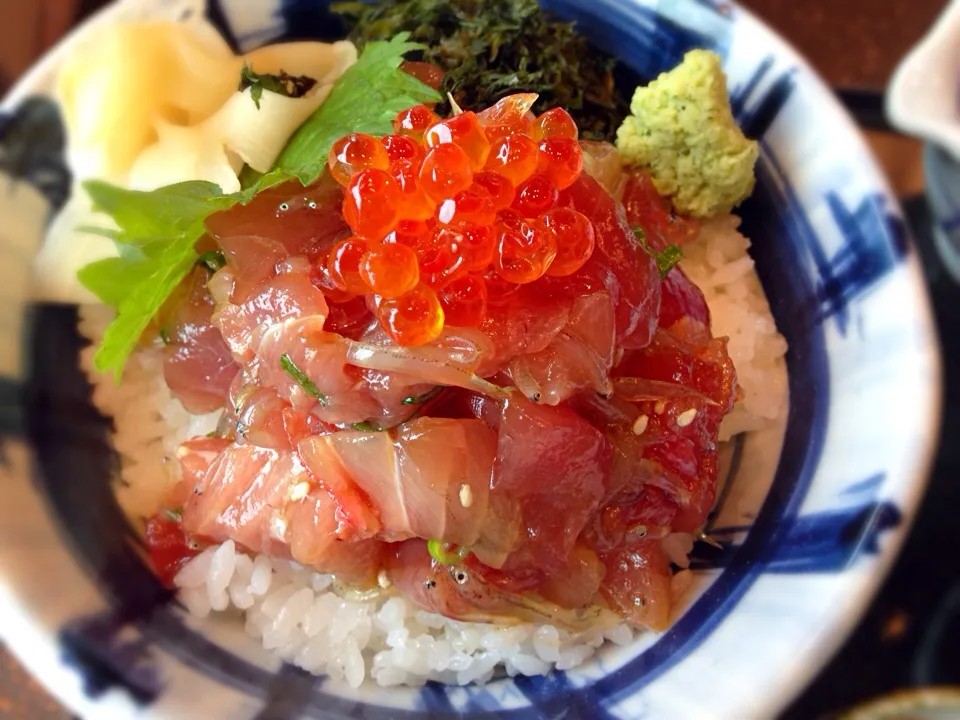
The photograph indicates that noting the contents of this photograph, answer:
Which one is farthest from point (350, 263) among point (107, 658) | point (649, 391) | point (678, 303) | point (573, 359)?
point (107, 658)

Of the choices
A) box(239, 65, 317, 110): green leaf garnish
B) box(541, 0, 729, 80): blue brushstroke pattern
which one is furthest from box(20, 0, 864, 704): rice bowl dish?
box(239, 65, 317, 110): green leaf garnish

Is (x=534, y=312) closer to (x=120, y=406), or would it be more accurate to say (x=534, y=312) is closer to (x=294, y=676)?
(x=294, y=676)

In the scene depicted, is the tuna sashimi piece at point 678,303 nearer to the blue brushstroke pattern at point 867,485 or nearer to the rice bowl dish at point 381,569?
the rice bowl dish at point 381,569

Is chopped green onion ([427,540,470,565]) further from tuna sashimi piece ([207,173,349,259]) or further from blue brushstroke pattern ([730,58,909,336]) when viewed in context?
blue brushstroke pattern ([730,58,909,336])

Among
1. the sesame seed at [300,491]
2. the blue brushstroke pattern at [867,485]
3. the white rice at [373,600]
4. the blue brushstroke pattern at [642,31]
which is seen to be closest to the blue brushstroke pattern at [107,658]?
the white rice at [373,600]

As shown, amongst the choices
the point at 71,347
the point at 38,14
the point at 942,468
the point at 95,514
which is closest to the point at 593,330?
the point at 95,514

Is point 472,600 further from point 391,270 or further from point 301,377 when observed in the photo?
point 391,270
